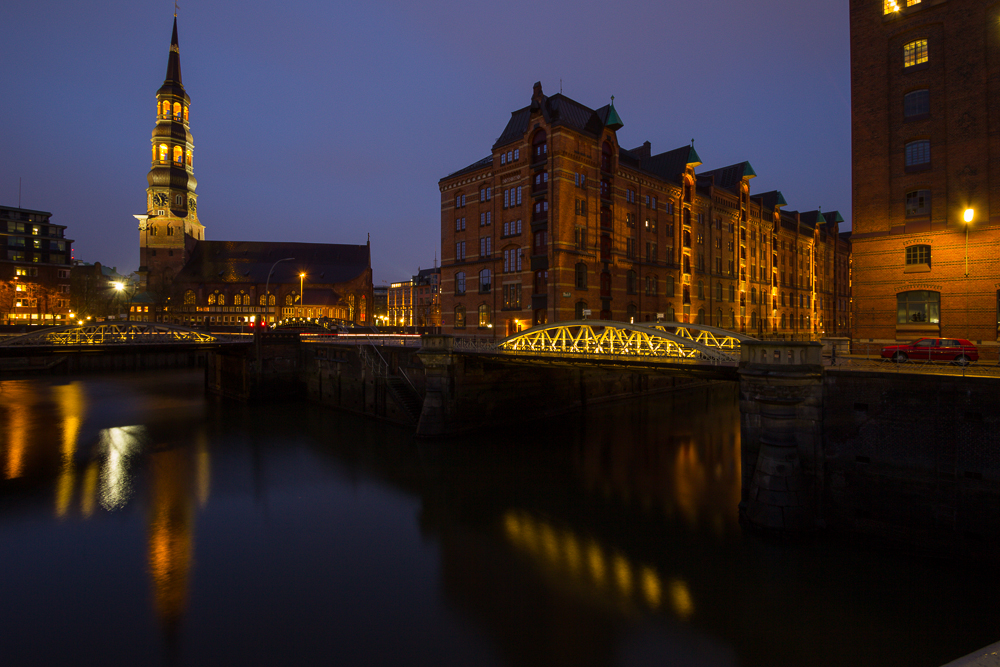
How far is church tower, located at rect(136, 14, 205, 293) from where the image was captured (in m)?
93.1

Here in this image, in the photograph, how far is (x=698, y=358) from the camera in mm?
17859

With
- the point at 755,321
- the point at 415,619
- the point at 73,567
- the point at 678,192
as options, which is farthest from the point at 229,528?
the point at 755,321

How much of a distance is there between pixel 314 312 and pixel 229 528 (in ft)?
272

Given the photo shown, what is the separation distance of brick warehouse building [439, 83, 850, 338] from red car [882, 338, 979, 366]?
750 inches

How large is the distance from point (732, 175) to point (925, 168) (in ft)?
124

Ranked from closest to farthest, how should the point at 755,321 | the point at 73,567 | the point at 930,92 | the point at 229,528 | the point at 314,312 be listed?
the point at 73,567
the point at 229,528
the point at 930,92
the point at 755,321
the point at 314,312

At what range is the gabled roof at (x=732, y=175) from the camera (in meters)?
58.2

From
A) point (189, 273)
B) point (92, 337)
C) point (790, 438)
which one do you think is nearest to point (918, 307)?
point (790, 438)

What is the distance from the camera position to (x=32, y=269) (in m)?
79.8

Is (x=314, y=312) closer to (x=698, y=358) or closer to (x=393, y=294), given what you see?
(x=393, y=294)

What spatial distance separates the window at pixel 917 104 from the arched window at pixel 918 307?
9069 millimetres

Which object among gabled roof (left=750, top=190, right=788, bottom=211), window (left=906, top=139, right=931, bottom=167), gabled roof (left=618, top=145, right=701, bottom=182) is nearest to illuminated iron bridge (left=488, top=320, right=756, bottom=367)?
window (left=906, top=139, right=931, bottom=167)

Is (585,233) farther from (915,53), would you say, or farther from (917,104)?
(915,53)

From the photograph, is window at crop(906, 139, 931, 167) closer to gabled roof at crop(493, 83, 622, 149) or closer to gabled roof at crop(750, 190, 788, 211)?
gabled roof at crop(493, 83, 622, 149)
